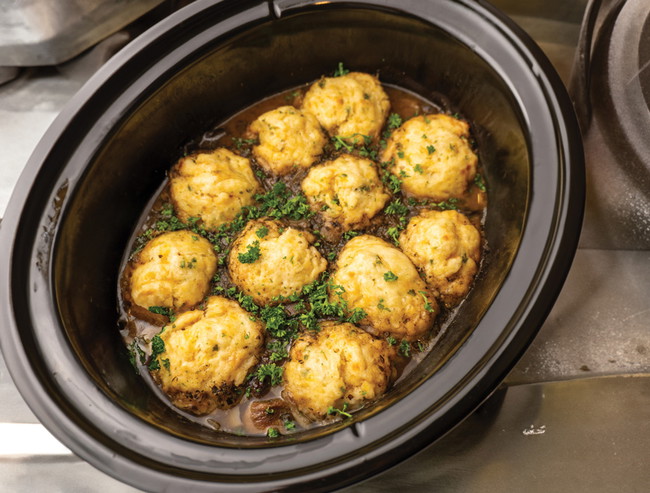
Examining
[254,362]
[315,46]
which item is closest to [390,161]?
[315,46]

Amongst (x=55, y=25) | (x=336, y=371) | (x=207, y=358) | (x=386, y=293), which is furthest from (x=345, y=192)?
(x=55, y=25)

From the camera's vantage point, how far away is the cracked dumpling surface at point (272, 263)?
73.3 inches

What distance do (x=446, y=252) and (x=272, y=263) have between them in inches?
24.9

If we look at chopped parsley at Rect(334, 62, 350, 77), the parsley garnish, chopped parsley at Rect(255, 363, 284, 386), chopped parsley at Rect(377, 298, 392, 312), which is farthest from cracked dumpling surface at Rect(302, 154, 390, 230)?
the parsley garnish

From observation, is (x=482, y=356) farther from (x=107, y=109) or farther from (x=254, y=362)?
(x=107, y=109)

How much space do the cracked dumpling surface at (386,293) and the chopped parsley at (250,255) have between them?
297 mm

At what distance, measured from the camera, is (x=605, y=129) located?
1985mm

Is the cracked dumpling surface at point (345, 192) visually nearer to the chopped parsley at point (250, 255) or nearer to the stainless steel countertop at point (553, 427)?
the chopped parsley at point (250, 255)

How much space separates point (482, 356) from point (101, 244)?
1.39 m

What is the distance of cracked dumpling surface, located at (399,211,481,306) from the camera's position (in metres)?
1.87

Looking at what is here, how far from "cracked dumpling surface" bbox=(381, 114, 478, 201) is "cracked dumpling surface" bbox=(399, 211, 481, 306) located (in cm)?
14

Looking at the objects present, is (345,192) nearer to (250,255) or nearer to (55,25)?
(250,255)

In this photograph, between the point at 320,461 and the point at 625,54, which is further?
the point at 625,54

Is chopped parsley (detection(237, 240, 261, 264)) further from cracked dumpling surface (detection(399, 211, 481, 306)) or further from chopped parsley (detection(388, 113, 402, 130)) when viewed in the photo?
chopped parsley (detection(388, 113, 402, 130))
